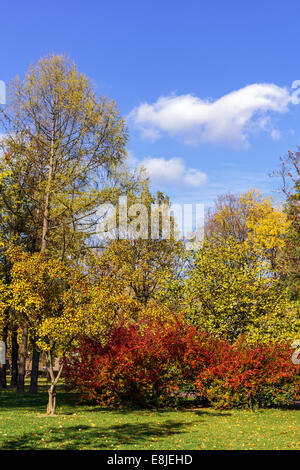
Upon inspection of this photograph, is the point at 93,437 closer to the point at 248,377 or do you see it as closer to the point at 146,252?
the point at 248,377

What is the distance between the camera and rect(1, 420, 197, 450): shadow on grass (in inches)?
351

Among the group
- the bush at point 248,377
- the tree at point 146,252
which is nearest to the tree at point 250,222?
the tree at point 146,252

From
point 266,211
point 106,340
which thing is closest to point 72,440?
point 106,340

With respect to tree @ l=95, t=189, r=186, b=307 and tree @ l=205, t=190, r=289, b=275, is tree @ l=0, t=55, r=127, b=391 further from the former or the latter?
tree @ l=205, t=190, r=289, b=275

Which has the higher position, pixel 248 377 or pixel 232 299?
pixel 232 299

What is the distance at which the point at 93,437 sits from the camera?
32.7 ft

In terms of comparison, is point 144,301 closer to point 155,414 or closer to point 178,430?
point 155,414

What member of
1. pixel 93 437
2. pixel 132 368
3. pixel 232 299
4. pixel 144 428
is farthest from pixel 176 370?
pixel 93 437

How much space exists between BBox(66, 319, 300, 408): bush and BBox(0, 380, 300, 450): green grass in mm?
750

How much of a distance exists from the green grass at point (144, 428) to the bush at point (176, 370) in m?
0.75

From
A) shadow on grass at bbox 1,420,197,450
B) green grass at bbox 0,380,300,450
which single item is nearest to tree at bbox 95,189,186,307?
green grass at bbox 0,380,300,450

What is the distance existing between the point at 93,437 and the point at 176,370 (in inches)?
304
